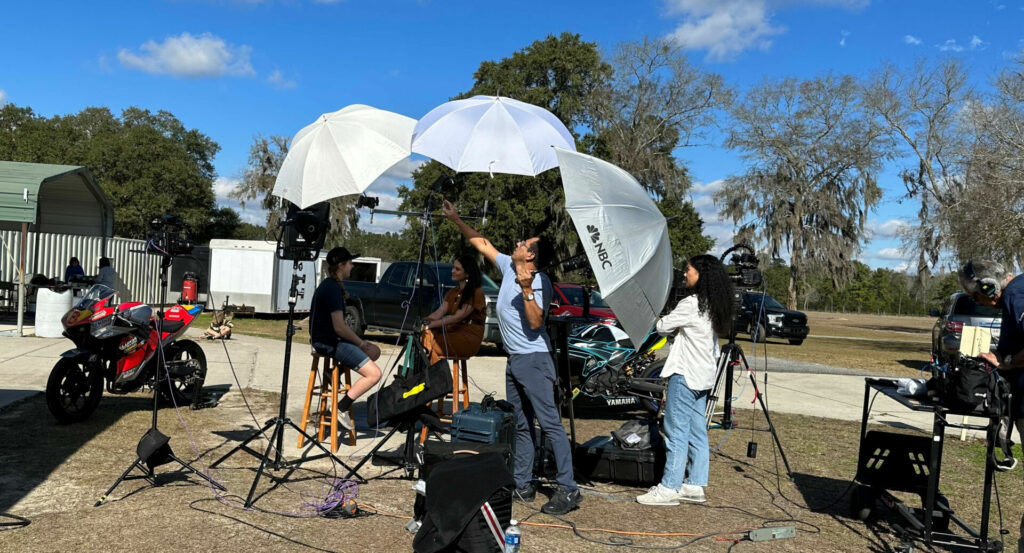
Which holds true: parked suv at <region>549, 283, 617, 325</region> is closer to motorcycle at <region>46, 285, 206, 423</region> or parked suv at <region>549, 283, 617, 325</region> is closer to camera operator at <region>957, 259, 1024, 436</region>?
motorcycle at <region>46, 285, 206, 423</region>

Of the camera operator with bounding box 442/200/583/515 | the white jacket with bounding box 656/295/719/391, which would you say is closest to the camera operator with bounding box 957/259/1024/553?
the white jacket with bounding box 656/295/719/391

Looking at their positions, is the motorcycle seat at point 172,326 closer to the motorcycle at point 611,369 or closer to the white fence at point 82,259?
the motorcycle at point 611,369

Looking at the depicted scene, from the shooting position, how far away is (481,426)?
501cm

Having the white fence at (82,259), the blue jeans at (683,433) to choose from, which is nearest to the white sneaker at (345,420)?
the blue jeans at (683,433)

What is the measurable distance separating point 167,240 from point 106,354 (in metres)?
2.35

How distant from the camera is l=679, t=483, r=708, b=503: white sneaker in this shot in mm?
5531

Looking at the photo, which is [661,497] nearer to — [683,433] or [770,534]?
[683,433]

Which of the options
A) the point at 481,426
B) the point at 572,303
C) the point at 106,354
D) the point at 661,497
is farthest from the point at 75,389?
the point at 572,303

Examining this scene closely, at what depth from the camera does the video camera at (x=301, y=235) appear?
18.6ft

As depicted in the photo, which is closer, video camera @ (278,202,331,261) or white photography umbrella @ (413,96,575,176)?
video camera @ (278,202,331,261)

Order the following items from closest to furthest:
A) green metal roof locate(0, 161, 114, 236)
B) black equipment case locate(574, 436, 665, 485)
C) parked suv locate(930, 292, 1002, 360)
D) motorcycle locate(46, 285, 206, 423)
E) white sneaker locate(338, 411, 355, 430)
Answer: black equipment case locate(574, 436, 665, 485) < white sneaker locate(338, 411, 355, 430) < motorcycle locate(46, 285, 206, 423) < parked suv locate(930, 292, 1002, 360) < green metal roof locate(0, 161, 114, 236)

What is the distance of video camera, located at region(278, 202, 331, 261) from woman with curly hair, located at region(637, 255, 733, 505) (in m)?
2.73

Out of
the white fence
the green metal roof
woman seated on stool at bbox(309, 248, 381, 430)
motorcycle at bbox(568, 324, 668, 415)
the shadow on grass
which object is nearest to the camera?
the shadow on grass

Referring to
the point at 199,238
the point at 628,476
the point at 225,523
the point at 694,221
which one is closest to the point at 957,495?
the point at 628,476
